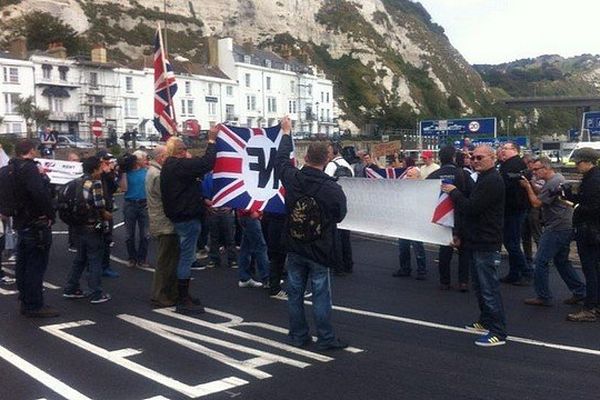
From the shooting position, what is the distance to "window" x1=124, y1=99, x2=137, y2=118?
79.1m

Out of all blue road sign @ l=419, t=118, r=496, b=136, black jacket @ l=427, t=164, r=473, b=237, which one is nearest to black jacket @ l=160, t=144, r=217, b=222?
black jacket @ l=427, t=164, r=473, b=237

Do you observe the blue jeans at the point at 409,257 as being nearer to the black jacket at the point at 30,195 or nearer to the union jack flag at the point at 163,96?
the union jack flag at the point at 163,96

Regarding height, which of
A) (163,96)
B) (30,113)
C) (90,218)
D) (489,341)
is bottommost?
(489,341)

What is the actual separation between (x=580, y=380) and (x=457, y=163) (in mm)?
5250

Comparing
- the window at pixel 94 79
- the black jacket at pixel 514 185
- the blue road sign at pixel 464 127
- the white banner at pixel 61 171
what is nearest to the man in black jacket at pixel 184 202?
the black jacket at pixel 514 185

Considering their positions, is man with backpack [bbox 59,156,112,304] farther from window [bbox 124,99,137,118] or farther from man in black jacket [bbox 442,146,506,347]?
window [bbox 124,99,137,118]

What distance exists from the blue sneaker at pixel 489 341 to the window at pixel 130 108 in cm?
7575

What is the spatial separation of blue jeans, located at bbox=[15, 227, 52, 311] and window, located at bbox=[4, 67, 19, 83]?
217 feet

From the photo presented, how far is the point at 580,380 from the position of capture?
615 centimetres

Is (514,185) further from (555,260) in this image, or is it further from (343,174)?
(343,174)

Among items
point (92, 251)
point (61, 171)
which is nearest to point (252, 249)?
point (92, 251)

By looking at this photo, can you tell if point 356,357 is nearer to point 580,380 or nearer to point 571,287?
point 580,380

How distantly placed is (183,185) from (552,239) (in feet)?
15.2

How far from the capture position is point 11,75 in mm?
69125
